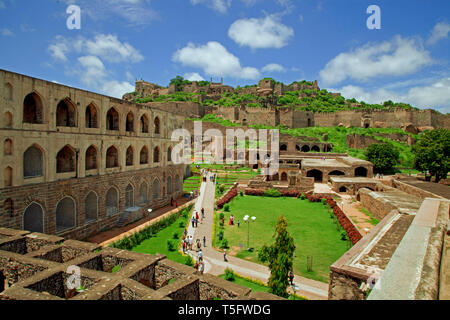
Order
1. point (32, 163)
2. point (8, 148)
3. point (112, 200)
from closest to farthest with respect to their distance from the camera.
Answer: point (8, 148) < point (32, 163) < point (112, 200)

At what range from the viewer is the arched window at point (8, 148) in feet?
41.2

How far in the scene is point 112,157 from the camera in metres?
19.9

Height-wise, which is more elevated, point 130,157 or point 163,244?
point 130,157

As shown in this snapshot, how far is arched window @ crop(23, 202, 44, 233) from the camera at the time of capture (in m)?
13.9

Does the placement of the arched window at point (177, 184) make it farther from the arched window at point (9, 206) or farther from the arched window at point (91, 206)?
the arched window at point (9, 206)

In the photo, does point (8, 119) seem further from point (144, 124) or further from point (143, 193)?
point (143, 193)

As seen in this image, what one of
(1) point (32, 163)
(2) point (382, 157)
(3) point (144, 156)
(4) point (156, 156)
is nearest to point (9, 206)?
(1) point (32, 163)

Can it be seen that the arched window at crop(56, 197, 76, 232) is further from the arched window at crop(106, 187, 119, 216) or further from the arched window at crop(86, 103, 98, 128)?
the arched window at crop(86, 103, 98, 128)

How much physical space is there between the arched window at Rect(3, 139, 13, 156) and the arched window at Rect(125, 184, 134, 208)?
28.8 ft

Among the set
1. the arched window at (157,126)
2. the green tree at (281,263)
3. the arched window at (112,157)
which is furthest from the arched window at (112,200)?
the green tree at (281,263)

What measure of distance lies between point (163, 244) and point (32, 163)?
785 centimetres

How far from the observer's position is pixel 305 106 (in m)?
81.2

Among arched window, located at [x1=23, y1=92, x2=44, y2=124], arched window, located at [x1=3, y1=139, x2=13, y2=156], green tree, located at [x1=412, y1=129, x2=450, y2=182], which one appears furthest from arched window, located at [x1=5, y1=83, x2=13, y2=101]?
green tree, located at [x1=412, y1=129, x2=450, y2=182]
